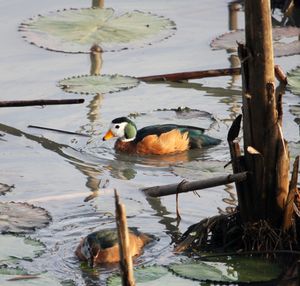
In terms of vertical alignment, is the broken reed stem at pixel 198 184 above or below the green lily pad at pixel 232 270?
above

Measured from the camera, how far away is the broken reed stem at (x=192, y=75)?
36.2 feet

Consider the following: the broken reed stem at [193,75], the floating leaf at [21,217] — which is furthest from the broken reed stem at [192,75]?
the floating leaf at [21,217]

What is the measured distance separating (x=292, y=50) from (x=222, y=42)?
757 millimetres

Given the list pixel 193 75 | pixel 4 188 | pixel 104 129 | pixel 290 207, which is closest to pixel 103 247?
pixel 290 207

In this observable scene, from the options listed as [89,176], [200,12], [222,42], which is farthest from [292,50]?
[89,176]

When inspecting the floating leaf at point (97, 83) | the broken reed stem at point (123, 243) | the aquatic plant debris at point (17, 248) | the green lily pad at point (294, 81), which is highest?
the broken reed stem at point (123, 243)

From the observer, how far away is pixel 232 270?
23.7 ft

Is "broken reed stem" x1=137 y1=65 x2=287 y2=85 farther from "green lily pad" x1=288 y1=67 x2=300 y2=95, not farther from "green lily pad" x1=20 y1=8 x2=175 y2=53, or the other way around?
"green lily pad" x1=20 y1=8 x2=175 y2=53

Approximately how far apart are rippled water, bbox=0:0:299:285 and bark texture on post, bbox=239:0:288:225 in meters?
0.71

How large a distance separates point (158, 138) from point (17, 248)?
2.92 metres

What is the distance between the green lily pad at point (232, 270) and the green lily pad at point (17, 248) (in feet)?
2.94

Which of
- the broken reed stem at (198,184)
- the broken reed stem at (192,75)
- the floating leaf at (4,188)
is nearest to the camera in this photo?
the broken reed stem at (198,184)

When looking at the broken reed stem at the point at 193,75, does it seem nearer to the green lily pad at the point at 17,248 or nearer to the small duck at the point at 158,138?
the small duck at the point at 158,138

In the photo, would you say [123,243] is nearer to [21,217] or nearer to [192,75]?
[21,217]
